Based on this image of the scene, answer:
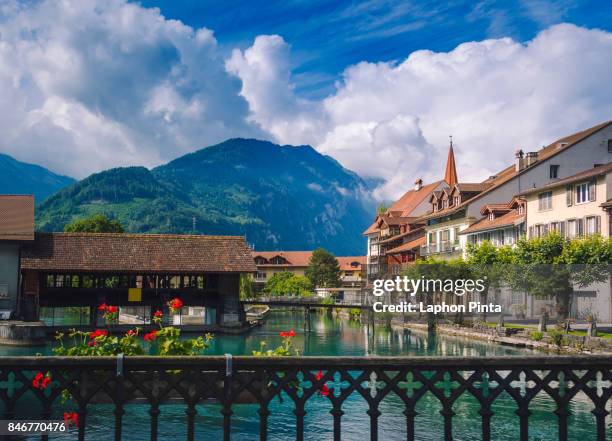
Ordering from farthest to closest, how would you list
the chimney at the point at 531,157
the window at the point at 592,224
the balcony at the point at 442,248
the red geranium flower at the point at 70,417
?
the balcony at the point at 442,248
the chimney at the point at 531,157
the window at the point at 592,224
the red geranium flower at the point at 70,417

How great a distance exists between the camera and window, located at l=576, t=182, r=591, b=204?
4916 cm

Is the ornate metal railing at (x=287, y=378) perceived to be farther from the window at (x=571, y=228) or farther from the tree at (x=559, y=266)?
the window at (x=571, y=228)

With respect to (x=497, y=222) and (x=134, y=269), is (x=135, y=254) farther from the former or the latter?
(x=497, y=222)

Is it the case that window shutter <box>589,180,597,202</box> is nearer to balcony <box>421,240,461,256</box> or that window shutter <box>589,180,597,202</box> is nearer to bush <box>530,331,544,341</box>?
bush <box>530,331,544,341</box>

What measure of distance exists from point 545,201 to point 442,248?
21.7 meters

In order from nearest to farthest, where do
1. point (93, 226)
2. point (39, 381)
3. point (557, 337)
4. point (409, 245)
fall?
1. point (39, 381)
2. point (557, 337)
3. point (409, 245)
4. point (93, 226)

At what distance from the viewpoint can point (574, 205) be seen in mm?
50594

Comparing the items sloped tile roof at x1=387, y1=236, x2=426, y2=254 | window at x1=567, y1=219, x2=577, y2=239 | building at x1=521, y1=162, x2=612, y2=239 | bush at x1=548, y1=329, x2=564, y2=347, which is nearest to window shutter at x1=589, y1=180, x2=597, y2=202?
building at x1=521, y1=162, x2=612, y2=239

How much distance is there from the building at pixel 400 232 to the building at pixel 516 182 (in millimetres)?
9551

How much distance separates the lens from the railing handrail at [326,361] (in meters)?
6.39

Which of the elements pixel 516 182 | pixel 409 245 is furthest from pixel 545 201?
pixel 409 245

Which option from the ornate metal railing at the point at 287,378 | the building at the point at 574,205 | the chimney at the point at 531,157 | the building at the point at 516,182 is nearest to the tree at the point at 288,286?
the building at the point at 516,182

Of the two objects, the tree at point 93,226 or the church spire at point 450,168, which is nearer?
the tree at point 93,226

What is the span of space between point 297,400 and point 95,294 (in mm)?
62077
